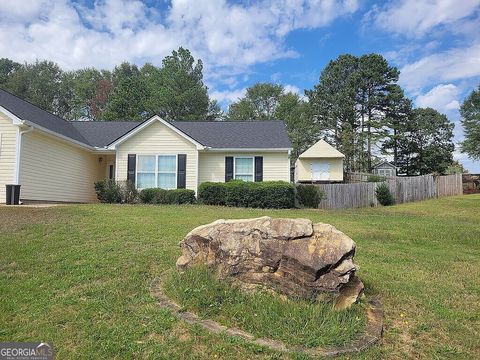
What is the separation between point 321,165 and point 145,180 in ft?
54.1

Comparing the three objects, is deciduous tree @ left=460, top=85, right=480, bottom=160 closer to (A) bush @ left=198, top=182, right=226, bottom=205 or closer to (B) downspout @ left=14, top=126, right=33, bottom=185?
(A) bush @ left=198, top=182, right=226, bottom=205

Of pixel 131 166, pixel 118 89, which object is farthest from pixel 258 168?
pixel 118 89

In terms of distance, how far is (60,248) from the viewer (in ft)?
22.7

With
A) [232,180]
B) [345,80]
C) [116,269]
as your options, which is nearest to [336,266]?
[116,269]

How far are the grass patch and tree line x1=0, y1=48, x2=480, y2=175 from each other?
111 ft

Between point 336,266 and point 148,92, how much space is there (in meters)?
39.0

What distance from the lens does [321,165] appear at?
29750 millimetres

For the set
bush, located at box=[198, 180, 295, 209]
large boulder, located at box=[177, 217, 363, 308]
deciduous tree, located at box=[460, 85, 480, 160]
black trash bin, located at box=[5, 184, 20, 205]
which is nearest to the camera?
large boulder, located at box=[177, 217, 363, 308]

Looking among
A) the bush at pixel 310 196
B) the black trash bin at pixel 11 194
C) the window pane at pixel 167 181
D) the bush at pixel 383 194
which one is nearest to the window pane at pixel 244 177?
the bush at pixel 310 196

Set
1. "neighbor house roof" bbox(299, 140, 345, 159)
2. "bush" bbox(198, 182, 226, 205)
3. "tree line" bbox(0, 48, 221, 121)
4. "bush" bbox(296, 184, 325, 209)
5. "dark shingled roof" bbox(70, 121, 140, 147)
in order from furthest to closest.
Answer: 1. "tree line" bbox(0, 48, 221, 121)
2. "neighbor house roof" bbox(299, 140, 345, 159)
3. "dark shingled roof" bbox(70, 121, 140, 147)
4. "bush" bbox(296, 184, 325, 209)
5. "bush" bbox(198, 182, 226, 205)

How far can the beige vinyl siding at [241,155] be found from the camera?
19.1 meters

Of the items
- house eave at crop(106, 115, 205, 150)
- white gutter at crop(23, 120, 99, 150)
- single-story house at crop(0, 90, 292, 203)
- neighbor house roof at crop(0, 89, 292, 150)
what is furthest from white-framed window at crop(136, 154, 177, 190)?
white gutter at crop(23, 120, 99, 150)

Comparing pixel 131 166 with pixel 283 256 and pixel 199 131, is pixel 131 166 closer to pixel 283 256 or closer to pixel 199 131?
pixel 199 131

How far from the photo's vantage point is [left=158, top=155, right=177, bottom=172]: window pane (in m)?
18.2
